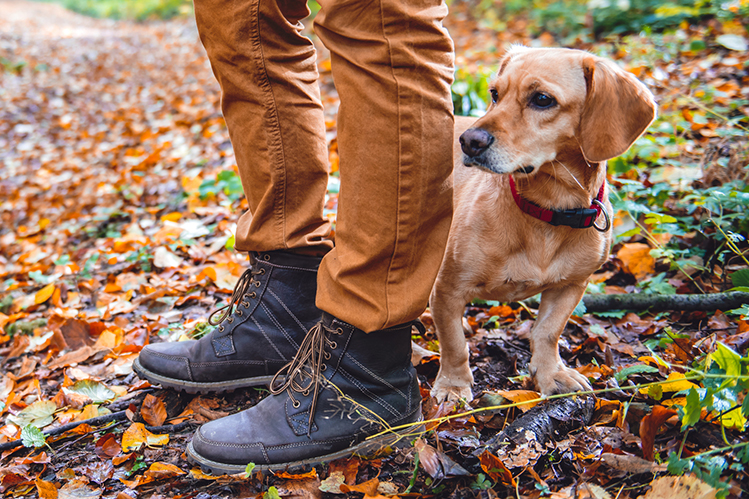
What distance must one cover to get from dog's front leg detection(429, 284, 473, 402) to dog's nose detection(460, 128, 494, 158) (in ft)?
1.73

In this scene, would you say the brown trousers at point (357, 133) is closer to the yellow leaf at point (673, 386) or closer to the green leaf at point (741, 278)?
the yellow leaf at point (673, 386)

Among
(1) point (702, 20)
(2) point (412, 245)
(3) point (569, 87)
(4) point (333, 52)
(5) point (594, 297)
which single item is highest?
(4) point (333, 52)

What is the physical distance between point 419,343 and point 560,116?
124cm

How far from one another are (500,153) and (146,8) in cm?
2315

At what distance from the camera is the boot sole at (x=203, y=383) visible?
81.0 inches

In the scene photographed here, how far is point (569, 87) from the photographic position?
1.89 metres

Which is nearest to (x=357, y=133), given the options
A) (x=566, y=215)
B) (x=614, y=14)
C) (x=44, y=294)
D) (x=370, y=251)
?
(x=370, y=251)

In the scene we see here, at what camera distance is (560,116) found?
190cm

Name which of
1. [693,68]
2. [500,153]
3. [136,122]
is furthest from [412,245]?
[136,122]

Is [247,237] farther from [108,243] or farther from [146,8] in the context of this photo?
[146,8]

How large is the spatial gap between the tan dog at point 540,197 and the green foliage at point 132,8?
19.2 meters

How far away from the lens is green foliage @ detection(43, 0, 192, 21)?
19.5 meters

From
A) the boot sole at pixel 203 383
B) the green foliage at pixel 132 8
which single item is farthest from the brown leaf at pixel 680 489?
the green foliage at pixel 132 8

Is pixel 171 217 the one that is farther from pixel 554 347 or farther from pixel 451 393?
pixel 554 347
